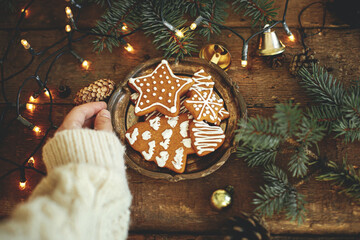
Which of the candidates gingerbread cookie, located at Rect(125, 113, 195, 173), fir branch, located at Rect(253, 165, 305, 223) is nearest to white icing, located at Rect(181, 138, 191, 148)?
gingerbread cookie, located at Rect(125, 113, 195, 173)

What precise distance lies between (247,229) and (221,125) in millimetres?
441

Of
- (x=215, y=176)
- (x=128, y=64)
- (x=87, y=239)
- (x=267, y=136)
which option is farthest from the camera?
(x=128, y=64)

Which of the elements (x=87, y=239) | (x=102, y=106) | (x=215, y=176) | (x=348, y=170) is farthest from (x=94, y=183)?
(x=348, y=170)

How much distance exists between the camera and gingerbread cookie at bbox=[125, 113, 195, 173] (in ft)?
3.46

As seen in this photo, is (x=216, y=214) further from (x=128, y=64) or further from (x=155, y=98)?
(x=128, y=64)

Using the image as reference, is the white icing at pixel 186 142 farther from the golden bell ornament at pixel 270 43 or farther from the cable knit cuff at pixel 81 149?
the golden bell ornament at pixel 270 43

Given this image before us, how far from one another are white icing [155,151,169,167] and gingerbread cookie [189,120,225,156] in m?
0.13

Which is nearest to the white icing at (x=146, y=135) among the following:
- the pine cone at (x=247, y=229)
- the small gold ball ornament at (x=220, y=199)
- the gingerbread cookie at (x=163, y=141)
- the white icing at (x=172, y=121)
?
the gingerbread cookie at (x=163, y=141)

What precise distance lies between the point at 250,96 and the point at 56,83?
3.20 ft

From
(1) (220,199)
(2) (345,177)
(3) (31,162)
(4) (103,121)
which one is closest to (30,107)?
(3) (31,162)

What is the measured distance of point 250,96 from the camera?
1.18m

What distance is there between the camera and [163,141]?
109cm

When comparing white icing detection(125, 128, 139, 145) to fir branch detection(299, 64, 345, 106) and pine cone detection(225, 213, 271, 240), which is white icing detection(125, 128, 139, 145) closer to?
pine cone detection(225, 213, 271, 240)

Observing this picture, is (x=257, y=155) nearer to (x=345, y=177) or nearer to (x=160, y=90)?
(x=345, y=177)
